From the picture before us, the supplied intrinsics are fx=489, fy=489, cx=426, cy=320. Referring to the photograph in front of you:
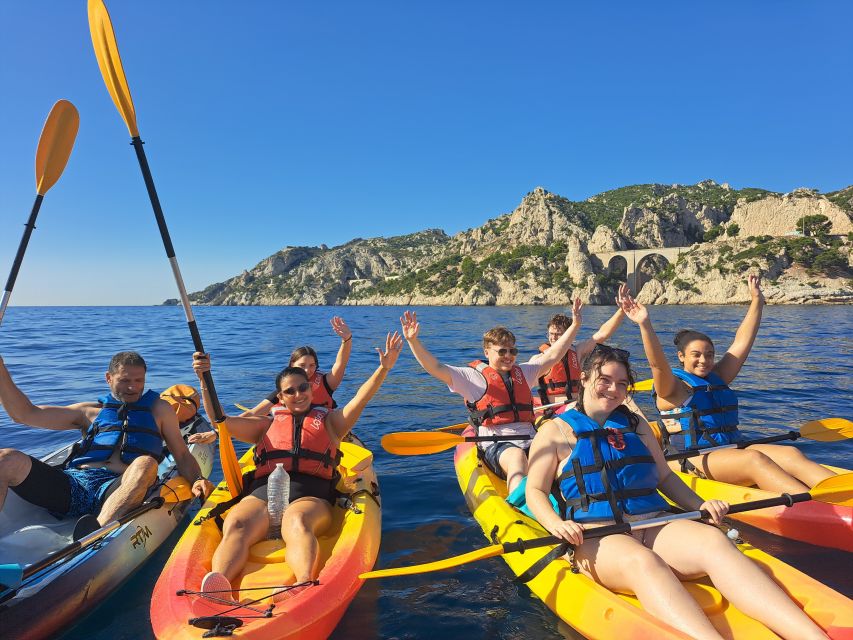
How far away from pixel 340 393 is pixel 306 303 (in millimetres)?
119971

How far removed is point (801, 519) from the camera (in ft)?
12.4

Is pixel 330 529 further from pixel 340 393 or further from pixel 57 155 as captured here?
pixel 340 393

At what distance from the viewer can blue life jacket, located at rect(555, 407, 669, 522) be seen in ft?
9.68

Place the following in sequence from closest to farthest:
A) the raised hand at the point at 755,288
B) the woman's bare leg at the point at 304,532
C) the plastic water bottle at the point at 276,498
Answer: the woman's bare leg at the point at 304,532, the plastic water bottle at the point at 276,498, the raised hand at the point at 755,288

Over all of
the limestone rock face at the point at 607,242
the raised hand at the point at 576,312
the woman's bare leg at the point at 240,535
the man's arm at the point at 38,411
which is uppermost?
the limestone rock face at the point at 607,242

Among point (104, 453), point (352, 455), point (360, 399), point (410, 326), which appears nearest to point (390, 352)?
point (360, 399)

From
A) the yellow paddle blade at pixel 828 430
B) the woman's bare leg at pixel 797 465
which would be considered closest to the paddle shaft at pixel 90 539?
the woman's bare leg at pixel 797 465

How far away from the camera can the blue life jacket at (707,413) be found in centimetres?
473

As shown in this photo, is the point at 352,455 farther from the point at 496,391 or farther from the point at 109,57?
the point at 109,57

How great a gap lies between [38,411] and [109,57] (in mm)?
3086

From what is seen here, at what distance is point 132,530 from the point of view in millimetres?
3900

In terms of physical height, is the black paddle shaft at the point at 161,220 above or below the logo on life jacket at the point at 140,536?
above

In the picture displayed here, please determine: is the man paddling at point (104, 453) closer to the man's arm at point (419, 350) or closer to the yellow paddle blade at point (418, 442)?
the yellow paddle blade at point (418, 442)

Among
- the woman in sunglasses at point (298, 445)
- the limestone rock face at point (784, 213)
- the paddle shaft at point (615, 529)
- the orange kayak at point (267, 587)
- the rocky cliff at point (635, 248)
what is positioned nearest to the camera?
the orange kayak at point (267, 587)
